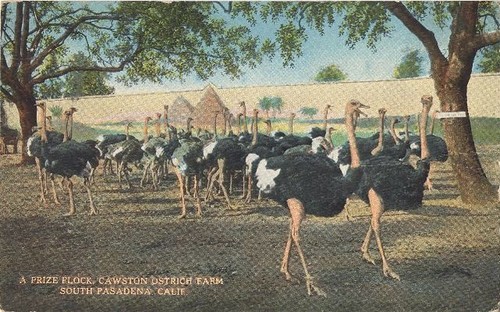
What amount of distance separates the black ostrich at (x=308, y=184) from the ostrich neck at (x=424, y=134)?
1.75ft

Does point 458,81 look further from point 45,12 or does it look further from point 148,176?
point 45,12

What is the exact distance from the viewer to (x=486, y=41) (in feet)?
17.5

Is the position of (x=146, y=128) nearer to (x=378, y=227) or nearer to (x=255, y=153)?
(x=255, y=153)

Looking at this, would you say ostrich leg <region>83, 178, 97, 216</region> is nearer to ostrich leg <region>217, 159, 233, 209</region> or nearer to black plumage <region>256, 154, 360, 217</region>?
ostrich leg <region>217, 159, 233, 209</region>

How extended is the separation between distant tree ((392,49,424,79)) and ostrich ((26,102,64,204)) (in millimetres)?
2939

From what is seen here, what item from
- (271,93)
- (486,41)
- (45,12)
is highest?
(45,12)

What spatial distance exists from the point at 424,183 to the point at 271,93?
145 centimetres

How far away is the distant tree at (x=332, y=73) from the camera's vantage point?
213 inches

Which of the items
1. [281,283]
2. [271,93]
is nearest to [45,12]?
[271,93]

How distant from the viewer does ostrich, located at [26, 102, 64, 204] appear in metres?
5.87

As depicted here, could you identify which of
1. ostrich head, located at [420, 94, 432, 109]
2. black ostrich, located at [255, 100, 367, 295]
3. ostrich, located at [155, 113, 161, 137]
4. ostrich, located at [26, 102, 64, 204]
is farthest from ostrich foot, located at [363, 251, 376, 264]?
ostrich, located at [26, 102, 64, 204]

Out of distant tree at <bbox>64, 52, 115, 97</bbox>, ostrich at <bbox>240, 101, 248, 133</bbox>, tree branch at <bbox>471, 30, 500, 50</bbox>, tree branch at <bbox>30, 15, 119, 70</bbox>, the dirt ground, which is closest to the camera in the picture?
tree branch at <bbox>471, 30, 500, 50</bbox>

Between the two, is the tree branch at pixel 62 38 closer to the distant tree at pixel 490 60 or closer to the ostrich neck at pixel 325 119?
the ostrich neck at pixel 325 119

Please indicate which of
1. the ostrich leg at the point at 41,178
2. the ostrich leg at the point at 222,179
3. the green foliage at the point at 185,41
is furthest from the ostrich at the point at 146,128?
the ostrich leg at the point at 41,178
